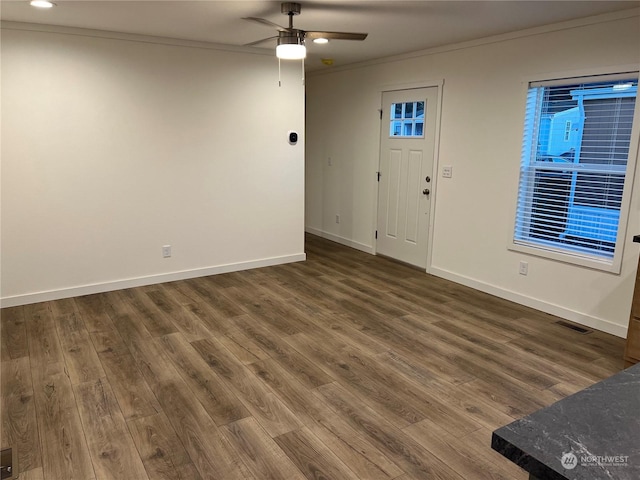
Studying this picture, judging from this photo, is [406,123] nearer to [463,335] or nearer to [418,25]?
[418,25]

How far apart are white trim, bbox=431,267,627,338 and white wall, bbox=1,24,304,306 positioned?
1972mm

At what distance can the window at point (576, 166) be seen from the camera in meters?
3.40

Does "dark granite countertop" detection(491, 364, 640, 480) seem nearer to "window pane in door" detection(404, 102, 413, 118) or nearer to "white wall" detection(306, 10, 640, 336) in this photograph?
"white wall" detection(306, 10, 640, 336)

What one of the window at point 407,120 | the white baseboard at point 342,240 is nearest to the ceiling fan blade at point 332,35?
the window at point 407,120

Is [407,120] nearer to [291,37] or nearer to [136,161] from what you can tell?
[291,37]

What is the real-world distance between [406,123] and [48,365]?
4.18m

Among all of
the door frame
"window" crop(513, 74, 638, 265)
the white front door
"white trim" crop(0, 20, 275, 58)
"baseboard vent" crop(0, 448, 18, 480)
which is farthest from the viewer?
the white front door

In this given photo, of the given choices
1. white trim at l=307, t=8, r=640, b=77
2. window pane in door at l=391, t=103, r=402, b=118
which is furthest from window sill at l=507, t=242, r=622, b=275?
window pane in door at l=391, t=103, r=402, b=118

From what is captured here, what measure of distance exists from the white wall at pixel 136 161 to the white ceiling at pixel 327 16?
0.33m

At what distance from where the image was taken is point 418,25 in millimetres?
3742

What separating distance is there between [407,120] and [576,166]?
6.66 ft

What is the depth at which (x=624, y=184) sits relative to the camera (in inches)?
132

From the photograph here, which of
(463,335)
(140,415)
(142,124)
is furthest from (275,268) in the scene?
(140,415)

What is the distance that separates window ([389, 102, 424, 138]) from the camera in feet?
16.6
